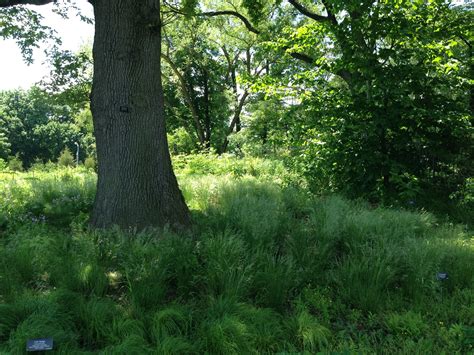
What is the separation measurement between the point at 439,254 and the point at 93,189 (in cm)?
595

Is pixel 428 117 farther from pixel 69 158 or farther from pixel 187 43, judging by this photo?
pixel 69 158

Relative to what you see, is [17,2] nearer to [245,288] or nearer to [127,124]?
[127,124]

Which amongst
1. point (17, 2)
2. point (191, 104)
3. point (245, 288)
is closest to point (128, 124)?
point (17, 2)

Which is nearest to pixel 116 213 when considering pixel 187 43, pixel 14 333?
pixel 14 333

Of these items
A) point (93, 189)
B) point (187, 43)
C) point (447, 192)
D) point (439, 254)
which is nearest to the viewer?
point (439, 254)

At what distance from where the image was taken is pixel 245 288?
13.0 ft

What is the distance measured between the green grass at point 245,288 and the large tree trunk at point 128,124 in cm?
52

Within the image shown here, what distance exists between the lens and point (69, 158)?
4878 cm

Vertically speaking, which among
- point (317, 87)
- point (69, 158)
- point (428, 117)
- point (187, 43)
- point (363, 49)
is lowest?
point (69, 158)

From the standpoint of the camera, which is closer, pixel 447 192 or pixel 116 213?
pixel 116 213

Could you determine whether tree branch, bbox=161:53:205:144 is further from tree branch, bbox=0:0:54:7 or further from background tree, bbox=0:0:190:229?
background tree, bbox=0:0:190:229

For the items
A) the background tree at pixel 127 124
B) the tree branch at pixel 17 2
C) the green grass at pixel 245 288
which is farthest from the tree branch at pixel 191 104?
the green grass at pixel 245 288

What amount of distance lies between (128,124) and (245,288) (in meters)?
2.87

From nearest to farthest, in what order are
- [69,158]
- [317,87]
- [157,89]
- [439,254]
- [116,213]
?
1. [439,254]
2. [116,213]
3. [157,89]
4. [317,87]
5. [69,158]
